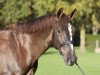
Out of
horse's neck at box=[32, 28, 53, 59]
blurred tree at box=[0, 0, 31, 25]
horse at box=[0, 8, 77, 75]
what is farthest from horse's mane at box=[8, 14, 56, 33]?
blurred tree at box=[0, 0, 31, 25]

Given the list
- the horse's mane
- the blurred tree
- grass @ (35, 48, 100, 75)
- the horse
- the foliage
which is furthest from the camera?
the blurred tree

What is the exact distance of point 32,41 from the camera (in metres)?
7.09

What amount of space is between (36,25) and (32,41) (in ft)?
→ 0.95

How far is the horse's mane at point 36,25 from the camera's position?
22.9ft

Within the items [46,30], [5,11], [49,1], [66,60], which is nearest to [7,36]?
[46,30]

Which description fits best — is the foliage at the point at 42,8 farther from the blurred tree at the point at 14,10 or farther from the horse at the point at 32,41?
the horse at the point at 32,41

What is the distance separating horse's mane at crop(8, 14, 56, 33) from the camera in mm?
6984

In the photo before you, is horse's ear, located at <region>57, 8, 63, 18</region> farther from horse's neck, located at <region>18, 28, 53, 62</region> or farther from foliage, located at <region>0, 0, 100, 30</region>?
foliage, located at <region>0, 0, 100, 30</region>

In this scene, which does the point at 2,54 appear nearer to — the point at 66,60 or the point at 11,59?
the point at 11,59

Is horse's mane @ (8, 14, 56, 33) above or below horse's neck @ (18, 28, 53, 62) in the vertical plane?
above

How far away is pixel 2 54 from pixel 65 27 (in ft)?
3.83

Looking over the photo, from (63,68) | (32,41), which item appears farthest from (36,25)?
(63,68)

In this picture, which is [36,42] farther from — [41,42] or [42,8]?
[42,8]

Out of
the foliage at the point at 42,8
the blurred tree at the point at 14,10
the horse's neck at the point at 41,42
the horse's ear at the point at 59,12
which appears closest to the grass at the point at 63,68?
the horse's neck at the point at 41,42
